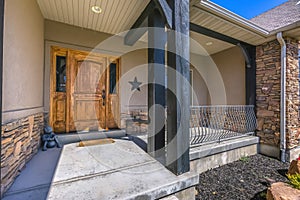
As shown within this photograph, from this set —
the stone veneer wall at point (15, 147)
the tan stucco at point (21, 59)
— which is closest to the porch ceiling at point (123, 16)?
the tan stucco at point (21, 59)

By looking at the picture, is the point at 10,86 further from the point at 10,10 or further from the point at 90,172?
the point at 90,172

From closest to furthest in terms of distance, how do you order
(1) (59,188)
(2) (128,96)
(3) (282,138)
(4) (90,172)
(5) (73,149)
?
(1) (59,188) < (4) (90,172) < (5) (73,149) < (3) (282,138) < (2) (128,96)

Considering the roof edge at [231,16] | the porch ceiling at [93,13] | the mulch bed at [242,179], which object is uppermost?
the porch ceiling at [93,13]

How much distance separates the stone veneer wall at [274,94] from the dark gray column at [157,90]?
3.18m

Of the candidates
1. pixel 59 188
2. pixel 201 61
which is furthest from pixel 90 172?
pixel 201 61

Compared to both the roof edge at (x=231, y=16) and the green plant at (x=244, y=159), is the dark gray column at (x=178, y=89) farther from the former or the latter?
the green plant at (x=244, y=159)

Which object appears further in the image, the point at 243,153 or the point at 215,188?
the point at 243,153

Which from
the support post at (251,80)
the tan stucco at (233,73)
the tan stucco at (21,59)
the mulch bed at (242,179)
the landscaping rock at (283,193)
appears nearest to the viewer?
the tan stucco at (21,59)

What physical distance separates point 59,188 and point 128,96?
2.77m

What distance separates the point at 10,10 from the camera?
66.1 inches

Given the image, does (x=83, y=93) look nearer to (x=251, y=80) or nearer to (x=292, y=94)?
(x=251, y=80)

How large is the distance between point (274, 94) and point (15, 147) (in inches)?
199

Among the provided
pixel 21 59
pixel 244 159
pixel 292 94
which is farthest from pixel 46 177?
pixel 292 94

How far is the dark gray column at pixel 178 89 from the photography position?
1880mm
